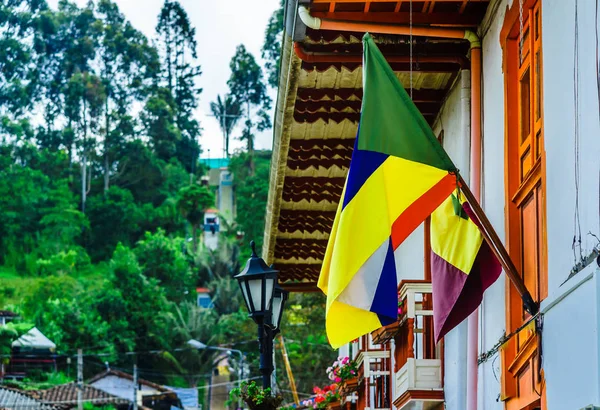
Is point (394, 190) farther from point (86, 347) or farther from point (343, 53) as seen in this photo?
point (86, 347)

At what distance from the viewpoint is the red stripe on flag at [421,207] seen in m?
8.34

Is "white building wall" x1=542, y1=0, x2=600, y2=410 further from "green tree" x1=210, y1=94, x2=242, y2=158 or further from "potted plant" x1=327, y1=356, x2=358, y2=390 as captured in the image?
"green tree" x1=210, y1=94, x2=242, y2=158

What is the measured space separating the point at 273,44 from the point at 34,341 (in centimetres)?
4809

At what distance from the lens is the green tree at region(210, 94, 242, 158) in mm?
125312

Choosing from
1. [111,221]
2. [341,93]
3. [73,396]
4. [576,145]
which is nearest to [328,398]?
[341,93]

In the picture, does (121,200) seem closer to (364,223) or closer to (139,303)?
(139,303)

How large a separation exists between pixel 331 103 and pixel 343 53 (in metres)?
1.63

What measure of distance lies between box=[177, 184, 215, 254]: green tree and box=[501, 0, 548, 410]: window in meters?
93.8

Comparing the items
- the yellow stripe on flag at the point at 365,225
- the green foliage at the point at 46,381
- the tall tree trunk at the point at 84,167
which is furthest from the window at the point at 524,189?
the tall tree trunk at the point at 84,167

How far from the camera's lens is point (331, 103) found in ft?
41.1

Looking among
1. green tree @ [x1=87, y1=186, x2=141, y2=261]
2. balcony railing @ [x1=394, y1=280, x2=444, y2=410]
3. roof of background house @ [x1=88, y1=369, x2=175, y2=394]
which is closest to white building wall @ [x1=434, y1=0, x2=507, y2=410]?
balcony railing @ [x1=394, y1=280, x2=444, y2=410]

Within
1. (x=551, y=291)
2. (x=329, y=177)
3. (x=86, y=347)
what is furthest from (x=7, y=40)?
(x=551, y=291)

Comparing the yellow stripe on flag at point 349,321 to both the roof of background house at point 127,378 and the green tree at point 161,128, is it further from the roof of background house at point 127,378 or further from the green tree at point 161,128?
the green tree at point 161,128

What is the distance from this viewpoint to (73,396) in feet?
211
